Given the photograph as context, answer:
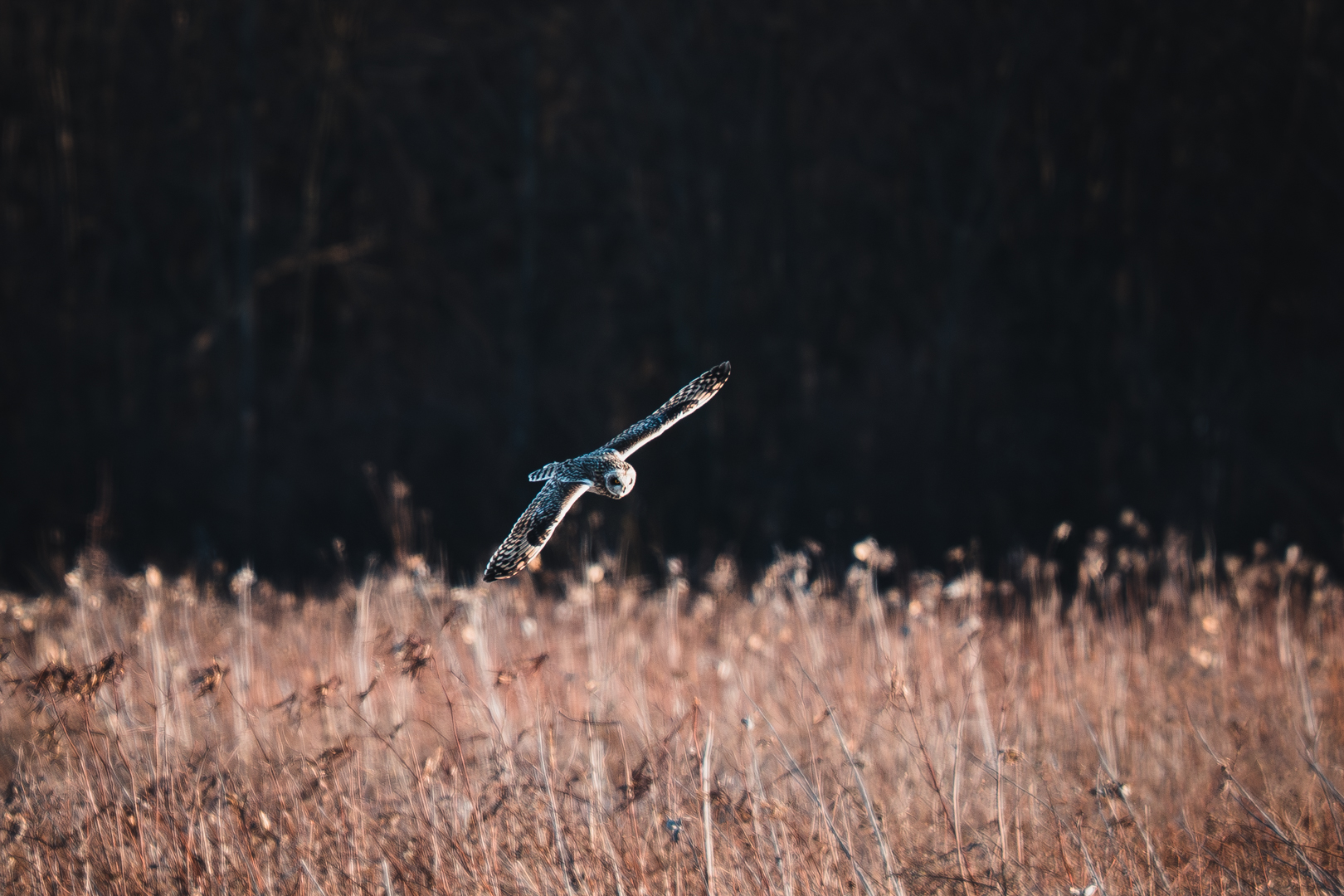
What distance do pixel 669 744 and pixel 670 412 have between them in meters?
1.11

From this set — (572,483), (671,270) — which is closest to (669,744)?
(572,483)

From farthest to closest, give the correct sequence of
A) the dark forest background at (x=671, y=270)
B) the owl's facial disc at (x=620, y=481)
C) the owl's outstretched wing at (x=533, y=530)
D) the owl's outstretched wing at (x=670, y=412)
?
the dark forest background at (x=671, y=270)
the owl's outstretched wing at (x=670, y=412)
the owl's facial disc at (x=620, y=481)
the owl's outstretched wing at (x=533, y=530)

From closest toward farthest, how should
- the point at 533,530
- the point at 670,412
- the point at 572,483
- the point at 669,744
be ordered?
1. the point at 533,530
2. the point at 572,483
3. the point at 670,412
4. the point at 669,744

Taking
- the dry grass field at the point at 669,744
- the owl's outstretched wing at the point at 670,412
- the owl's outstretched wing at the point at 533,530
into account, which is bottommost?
the dry grass field at the point at 669,744

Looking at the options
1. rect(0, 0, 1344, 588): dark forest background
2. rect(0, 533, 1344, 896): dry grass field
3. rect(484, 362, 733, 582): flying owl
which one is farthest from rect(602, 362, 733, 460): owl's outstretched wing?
rect(0, 0, 1344, 588): dark forest background

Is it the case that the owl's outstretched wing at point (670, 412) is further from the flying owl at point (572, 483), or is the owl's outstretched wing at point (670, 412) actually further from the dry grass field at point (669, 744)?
the dry grass field at point (669, 744)

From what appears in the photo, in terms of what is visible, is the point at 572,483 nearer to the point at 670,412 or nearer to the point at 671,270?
the point at 670,412

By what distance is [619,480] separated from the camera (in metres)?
2.38

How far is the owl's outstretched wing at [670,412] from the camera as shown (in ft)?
8.42

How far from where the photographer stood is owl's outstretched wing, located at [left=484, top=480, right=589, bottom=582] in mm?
2250

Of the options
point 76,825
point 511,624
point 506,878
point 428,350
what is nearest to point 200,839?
point 76,825

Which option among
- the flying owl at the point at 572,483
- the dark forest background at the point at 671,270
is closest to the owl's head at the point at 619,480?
the flying owl at the point at 572,483

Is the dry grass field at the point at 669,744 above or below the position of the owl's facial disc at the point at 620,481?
below

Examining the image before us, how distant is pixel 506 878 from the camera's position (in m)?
2.51
